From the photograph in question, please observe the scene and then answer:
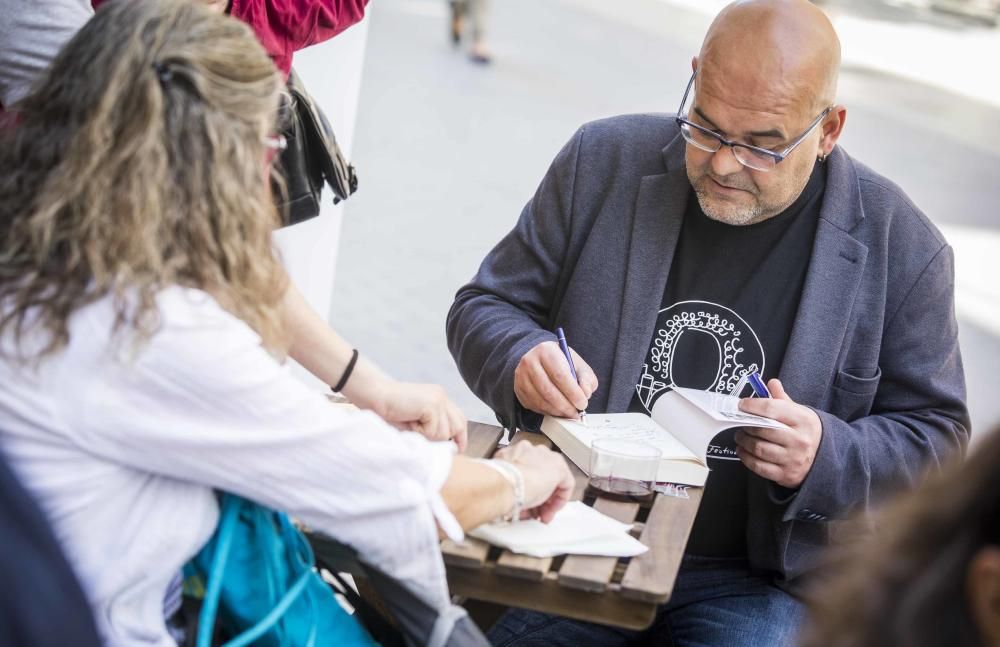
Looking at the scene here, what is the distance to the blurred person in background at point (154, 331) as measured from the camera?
1.41 metres

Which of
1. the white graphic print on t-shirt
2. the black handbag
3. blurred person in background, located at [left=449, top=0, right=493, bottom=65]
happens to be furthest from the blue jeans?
blurred person in background, located at [left=449, top=0, right=493, bottom=65]

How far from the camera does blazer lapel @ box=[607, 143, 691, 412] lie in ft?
7.73

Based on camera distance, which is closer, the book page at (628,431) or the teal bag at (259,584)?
the teal bag at (259,584)

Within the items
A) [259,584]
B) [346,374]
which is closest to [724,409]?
[346,374]

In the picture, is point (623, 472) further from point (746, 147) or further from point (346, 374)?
point (746, 147)

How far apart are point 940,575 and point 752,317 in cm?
137

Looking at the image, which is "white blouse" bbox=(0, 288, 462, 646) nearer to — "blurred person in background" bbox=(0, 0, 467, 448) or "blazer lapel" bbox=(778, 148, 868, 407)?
"blurred person in background" bbox=(0, 0, 467, 448)

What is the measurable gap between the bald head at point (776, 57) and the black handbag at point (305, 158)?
2.75 feet

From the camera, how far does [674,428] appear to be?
6.91ft

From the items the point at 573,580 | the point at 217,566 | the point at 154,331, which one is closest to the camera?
the point at 154,331

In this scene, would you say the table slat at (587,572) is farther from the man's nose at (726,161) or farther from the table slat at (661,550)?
the man's nose at (726,161)

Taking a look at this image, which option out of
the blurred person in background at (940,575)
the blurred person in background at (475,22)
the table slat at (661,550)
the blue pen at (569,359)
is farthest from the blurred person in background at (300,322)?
the blurred person in background at (475,22)

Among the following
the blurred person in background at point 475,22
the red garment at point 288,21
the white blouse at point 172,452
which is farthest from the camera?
the blurred person in background at point 475,22

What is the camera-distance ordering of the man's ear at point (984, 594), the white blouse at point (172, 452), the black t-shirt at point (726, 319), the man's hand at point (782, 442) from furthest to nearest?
the black t-shirt at point (726, 319)
the man's hand at point (782, 442)
the white blouse at point (172, 452)
the man's ear at point (984, 594)
